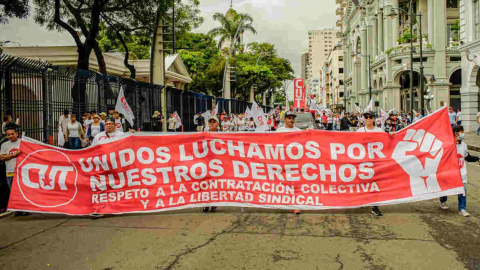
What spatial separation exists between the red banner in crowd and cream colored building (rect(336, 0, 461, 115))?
30001mm

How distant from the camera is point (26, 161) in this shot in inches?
289

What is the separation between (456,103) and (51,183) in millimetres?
47886

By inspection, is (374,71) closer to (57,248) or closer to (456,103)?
(456,103)

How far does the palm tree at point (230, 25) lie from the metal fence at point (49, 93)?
35.9 meters

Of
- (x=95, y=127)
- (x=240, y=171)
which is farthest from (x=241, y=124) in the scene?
(x=240, y=171)

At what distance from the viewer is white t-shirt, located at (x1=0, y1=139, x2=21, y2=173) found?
742cm

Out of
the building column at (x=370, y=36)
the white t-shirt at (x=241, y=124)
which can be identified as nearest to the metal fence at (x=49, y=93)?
the white t-shirt at (x=241, y=124)

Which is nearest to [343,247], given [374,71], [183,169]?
[183,169]

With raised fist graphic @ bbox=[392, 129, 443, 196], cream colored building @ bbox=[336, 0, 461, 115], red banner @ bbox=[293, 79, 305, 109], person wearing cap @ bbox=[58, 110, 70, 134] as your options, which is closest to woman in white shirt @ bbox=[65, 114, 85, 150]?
person wearing cap @ bbox=[58, 110, 70, 134]

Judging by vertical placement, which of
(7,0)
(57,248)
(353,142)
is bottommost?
(57,248)

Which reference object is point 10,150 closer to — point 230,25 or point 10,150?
point 10,150

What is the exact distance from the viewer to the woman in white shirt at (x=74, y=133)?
12523 mm

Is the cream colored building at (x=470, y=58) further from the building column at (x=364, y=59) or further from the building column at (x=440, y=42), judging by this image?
the building column at (x=364, y=59)

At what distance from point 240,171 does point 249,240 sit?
1.86 metres
